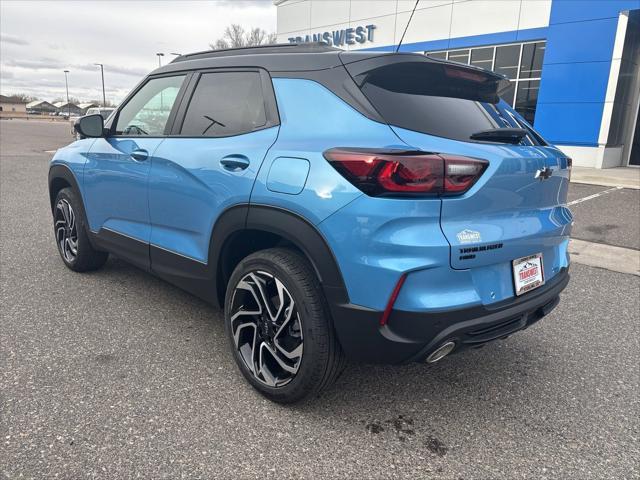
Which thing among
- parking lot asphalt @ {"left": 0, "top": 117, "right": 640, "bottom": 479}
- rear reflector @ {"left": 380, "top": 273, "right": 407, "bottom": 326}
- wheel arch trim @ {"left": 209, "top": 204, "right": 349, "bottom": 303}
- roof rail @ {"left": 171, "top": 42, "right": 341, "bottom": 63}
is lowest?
parking lot asphalt @ {"left": 0, "top": 117, "right": 640, "bottom": 479}

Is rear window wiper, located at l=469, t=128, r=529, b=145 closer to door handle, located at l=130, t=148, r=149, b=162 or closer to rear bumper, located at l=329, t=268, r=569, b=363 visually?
rear bumper, located at l=329, t=268, r=569, b=363

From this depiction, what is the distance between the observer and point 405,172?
1937 millimetres

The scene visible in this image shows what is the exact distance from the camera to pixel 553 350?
10.5 ft

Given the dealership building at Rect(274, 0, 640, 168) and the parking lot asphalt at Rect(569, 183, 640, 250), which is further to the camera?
the dealership building at Rect(274, 0, 640, 168)

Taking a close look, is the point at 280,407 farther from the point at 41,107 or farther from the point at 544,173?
the point at 41,107

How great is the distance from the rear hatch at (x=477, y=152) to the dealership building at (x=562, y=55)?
13269 millimetres

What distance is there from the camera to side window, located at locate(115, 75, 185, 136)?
321 centimetres

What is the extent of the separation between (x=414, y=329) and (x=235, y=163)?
4.04ft

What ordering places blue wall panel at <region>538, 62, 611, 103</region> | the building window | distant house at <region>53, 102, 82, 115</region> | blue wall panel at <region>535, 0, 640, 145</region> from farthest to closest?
distant house at <region>53, 102, 82, 115</region> → the building window → blue wall panel at <region>538, 62, 611, 103</region> → blue wall panel at <region>535, 0, 640, 145</region>

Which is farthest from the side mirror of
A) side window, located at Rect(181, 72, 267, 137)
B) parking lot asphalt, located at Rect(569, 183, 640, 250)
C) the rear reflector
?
parking lot asphalt, located at Rect(569, 183, 640, 250)

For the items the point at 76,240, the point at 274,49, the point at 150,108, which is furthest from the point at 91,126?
the point at 274,49

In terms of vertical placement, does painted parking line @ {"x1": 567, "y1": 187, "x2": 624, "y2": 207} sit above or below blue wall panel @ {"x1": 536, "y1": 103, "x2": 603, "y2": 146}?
below

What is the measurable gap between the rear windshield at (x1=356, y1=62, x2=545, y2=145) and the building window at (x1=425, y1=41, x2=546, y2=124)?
14837mm

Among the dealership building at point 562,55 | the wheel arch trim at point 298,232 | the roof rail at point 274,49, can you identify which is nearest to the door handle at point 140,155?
the roof rail at point 274,49
